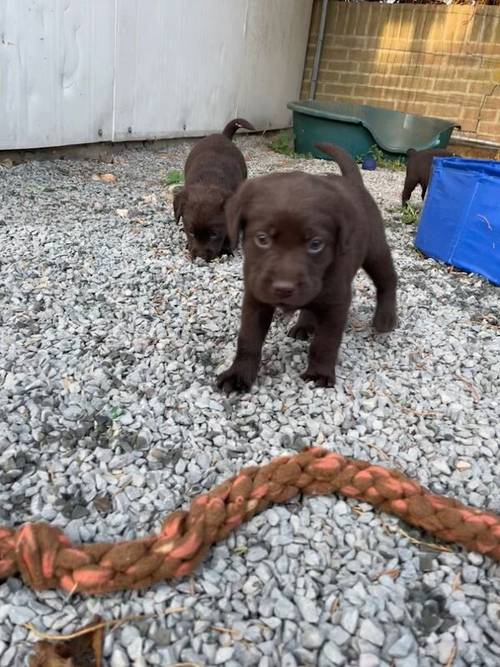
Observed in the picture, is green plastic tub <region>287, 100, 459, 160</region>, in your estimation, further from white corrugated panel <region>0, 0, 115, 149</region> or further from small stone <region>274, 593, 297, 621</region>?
small stone <region>274, 593, 297, 621</region>

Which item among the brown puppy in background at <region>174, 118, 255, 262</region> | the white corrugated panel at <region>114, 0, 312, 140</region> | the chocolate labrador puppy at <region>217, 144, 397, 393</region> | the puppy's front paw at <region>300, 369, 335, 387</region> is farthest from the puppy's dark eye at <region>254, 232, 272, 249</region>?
the white corrugated panel at <region>114, 0, 312, 140</region>

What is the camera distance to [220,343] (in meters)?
2.81

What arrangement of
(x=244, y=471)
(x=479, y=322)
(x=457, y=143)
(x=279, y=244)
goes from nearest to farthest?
(x=244, y=471), (x=279, y=244), (x=479, y=322), (x=457, y=143)

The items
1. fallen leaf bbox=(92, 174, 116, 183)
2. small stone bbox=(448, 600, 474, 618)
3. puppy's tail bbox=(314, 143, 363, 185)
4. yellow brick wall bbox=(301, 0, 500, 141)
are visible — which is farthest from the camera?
yellow brick wall bbox=(301, 0, 500, 141)

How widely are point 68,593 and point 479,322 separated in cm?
277

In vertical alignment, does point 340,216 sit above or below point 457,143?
above

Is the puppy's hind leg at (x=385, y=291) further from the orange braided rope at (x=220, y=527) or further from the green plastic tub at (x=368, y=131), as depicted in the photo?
Result: the green plastic tub at (x=368, y=131)

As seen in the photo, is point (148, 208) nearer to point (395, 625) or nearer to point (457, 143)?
point (395, 625)

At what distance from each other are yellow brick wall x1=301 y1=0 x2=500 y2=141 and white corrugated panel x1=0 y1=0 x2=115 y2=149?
565cm

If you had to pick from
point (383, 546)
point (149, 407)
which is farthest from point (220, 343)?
point (383, 546)

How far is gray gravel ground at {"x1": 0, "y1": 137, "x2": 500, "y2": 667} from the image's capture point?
4.55ft

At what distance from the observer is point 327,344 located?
2.37m

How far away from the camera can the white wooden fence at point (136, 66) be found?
5445 millimetres

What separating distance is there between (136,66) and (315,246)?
5.84m
